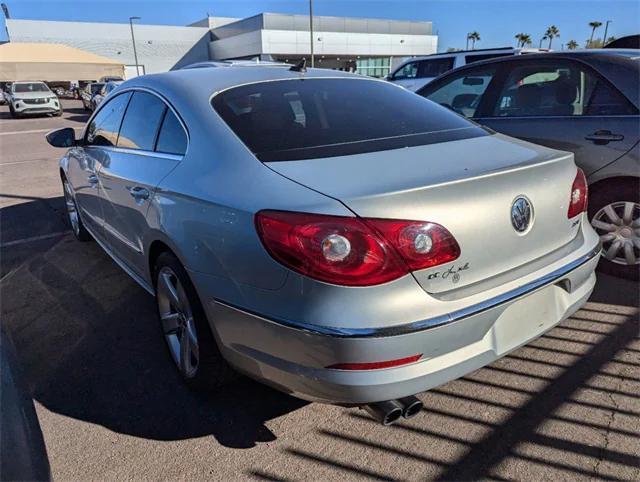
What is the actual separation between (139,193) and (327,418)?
5.25 ft

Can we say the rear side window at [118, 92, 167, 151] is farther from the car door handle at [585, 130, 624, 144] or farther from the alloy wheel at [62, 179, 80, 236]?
the car door handle at [585, 130, 624, 144]

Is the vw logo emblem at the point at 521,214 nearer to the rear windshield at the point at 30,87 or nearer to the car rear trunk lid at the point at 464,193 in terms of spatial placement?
→ the car rear trunk lid at the point at 464,193

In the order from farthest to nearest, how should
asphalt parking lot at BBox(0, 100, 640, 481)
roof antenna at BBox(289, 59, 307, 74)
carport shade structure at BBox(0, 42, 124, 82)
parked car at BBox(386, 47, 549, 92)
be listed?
carport shade structure at BBox(0, 42, 124, 82) < parked car at BBox(386, 47, 549, 92) < roof antenna at BBox(289, 59, 307, 74) < asphalt parking lot at BBox(0, 100, 640, 481)

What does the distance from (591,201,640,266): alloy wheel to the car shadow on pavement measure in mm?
2706

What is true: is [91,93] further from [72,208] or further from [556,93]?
[556,93]

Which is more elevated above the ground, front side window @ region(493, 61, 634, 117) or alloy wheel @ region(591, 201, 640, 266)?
front side window @ region(493, 61, 634, 117)

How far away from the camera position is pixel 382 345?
1693 mm

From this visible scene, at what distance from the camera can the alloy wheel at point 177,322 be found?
2.45m

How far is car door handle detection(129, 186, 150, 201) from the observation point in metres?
2.67

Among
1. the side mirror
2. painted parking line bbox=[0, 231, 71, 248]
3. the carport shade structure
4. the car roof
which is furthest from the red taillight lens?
the carport shade structure

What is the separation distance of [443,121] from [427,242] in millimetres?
1241

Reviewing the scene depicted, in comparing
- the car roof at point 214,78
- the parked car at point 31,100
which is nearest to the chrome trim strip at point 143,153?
the car roof at point 214,78

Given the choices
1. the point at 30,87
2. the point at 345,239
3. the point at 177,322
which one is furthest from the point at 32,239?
the point at 30,87

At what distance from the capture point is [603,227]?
3686 mm
